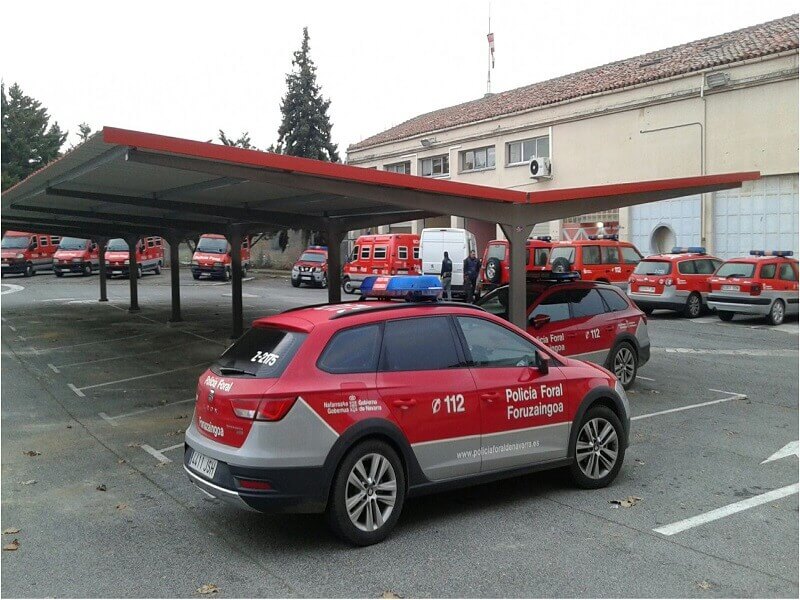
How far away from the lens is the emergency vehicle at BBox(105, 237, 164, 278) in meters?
40.5

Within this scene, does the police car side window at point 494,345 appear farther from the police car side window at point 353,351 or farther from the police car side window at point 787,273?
the police car side window at point 787,273

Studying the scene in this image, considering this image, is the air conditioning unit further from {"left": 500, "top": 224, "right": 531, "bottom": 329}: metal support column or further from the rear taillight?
the rear taillight

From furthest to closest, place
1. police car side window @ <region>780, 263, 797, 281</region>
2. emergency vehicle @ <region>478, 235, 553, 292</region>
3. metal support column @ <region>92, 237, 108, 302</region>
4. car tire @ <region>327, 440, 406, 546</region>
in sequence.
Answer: metal support column @ <region>92, 237, 108, 302</region> → emergency vehicle @ <region>478, 235, 553, 292</region> → police car side window @ <region>780, 263, 797, 281</region> → car tire @ <region>327, 440, 406, 546</region>

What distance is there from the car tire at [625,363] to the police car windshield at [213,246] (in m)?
31.5

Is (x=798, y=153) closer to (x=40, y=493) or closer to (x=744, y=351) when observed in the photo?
(x=744, y=351)

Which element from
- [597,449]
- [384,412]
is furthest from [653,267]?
[384,412]

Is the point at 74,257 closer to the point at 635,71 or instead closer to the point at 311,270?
the point at 311,270

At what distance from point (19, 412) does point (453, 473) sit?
7069 millimetres

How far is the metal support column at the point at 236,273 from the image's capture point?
17183 mm

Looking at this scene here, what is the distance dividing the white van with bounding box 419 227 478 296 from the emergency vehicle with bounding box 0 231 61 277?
2390 centimetres

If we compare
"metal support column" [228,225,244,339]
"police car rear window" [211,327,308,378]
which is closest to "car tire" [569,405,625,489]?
"police car rear window" [211,327,308,378]

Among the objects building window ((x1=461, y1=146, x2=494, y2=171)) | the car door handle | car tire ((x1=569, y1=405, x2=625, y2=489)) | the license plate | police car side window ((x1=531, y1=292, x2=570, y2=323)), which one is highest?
building window ((x1=461, y1=146, x2=494, y2=171))

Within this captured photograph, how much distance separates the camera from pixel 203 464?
5.64 meters

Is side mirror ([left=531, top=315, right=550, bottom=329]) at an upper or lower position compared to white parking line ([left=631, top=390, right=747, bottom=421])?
upper
